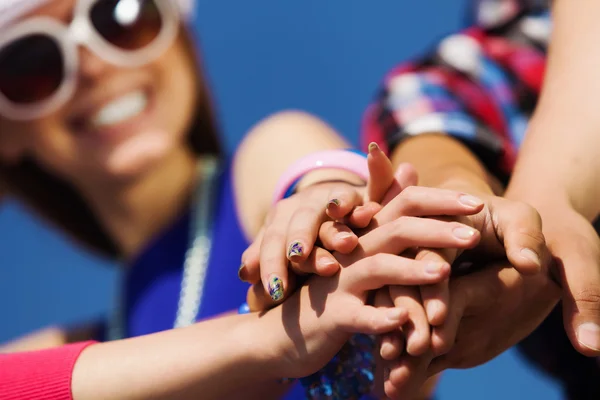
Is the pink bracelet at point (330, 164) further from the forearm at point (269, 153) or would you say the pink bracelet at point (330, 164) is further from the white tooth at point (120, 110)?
the white tooth at point (120, 110)

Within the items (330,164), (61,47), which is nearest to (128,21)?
(61,47)

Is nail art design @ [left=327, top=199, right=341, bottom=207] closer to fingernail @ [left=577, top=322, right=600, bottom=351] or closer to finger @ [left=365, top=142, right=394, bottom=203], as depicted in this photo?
finger @ [left=365, top=142, right=394, bottom=203]

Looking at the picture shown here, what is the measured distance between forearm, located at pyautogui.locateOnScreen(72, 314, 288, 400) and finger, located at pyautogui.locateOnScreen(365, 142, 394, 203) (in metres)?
0.09

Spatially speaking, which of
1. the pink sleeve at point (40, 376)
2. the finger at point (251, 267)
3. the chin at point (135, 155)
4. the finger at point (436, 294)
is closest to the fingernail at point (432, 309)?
the finger at point (436, 294)

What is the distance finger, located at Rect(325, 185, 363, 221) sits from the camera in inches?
14.6

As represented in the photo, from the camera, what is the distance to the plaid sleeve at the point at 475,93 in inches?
22.1

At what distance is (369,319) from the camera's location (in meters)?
0.35

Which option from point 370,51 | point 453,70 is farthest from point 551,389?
point 370,51

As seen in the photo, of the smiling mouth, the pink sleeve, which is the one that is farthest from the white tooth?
the pink sleeve

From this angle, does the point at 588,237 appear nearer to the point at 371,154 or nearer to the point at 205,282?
the point at 371,154

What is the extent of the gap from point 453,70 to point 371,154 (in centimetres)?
33

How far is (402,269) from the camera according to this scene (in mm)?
343

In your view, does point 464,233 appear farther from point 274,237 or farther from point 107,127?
point 107,127

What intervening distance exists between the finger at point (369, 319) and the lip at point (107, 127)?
0.45m
